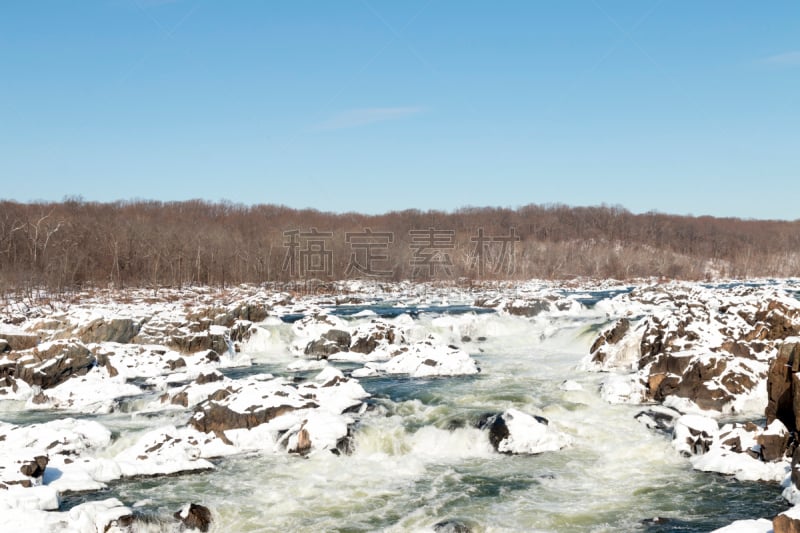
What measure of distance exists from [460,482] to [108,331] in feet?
72.0

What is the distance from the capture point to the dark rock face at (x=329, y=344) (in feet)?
101

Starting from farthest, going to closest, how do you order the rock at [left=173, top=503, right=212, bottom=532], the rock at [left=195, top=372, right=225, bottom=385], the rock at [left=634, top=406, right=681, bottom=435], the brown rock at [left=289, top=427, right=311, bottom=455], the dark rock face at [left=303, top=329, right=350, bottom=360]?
the dark rock face at [left=303, top=329, right=350, bottom=360], the rock at [left=195, top=372, right=225, bottom=385], the rock at [left=634, top=406, right=681, bottom=435], the brown rock at [left=289, top=427, right=311, bottom=455], the rock at [left=173, top=503, right=212, bottom=532]

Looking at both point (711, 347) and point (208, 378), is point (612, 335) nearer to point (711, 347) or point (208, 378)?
point (711, 347)

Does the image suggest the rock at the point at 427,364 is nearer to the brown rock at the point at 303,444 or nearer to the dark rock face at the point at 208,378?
the dark rock face at the point at 208,378

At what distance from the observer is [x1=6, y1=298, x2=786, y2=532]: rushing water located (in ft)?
38.3

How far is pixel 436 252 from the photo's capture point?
349ft

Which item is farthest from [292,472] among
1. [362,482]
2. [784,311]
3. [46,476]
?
[784,311]

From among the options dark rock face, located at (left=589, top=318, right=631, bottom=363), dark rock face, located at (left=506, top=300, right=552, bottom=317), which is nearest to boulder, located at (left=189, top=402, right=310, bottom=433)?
dark rock face, located at (left=589, top=318, right=631, bottom=363)

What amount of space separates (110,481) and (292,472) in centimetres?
392

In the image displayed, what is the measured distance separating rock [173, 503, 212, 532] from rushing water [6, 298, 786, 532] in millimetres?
274

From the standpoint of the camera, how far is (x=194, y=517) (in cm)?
1153

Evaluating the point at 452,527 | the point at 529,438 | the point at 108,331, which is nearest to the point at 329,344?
the point at 108,331

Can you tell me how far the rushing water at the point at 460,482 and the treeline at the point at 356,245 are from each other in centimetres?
4447

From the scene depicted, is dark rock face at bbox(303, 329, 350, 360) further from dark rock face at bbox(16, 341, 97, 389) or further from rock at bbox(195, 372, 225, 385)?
dark rock face at bbox(16, 341, 97, 389)
